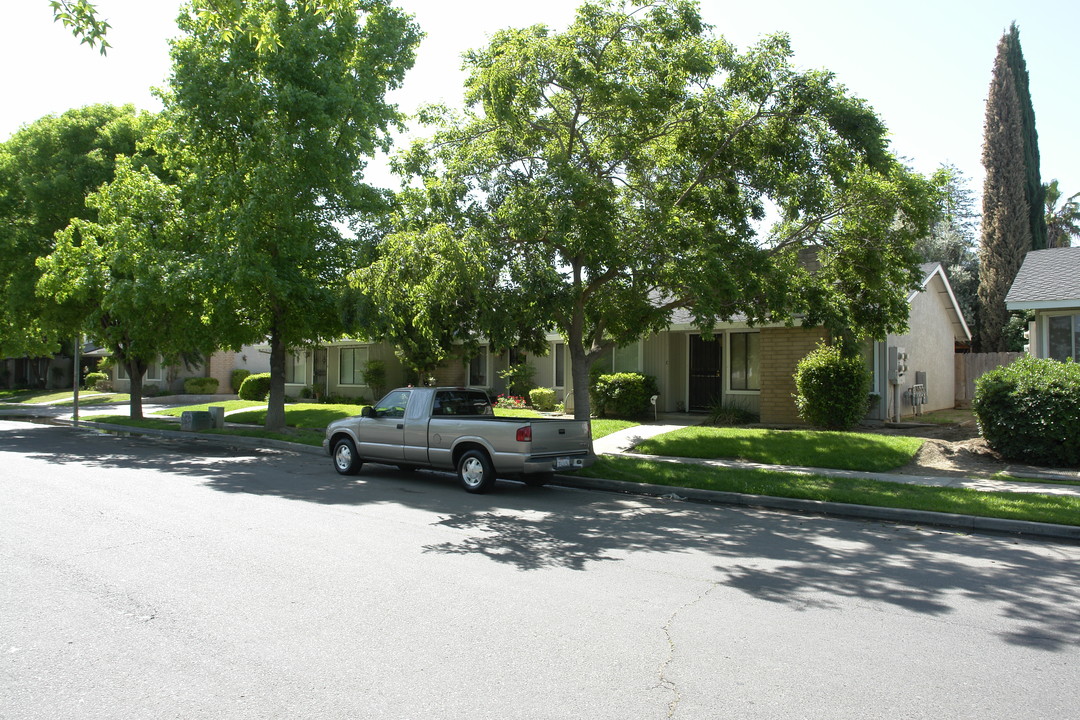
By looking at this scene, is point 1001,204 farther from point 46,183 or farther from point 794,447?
point 46,183

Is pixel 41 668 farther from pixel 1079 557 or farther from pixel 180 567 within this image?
pixel 1079 557

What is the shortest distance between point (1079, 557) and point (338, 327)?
16916mm

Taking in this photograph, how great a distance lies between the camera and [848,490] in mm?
10805

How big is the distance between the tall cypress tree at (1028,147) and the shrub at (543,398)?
901 inches

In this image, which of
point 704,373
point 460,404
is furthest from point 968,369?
point 460,404

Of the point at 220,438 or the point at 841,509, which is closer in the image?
the point at 841,509

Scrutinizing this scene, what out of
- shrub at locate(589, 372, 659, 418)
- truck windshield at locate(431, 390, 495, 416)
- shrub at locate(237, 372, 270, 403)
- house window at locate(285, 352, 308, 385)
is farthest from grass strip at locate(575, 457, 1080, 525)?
house window at locate(285, 352, 308, 385)

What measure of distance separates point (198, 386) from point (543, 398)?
77.0 ft

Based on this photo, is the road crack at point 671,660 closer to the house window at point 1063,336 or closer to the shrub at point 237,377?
the house window at point 1063,336

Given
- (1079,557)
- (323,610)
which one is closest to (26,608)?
(323,610)

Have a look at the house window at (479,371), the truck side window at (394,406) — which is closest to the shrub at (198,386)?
the house window at (479,371)

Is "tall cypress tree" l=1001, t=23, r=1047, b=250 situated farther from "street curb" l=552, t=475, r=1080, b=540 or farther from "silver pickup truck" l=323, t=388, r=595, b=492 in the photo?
"silver pickup truck" l=323, t=388, r=595, b=492

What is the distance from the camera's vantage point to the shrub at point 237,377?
40750 mm

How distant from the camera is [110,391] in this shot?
147 feet
